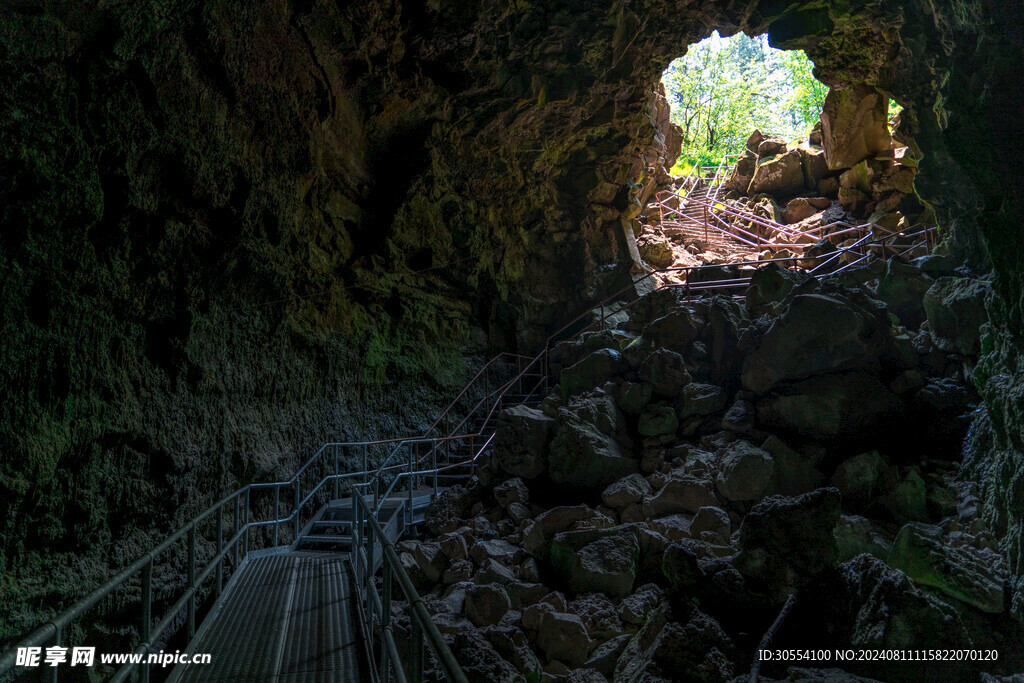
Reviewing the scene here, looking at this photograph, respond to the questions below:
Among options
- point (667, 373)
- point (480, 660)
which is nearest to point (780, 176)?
point (667, 373)

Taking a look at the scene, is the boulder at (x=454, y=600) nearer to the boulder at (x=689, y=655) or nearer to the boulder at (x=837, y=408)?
the boulder at (x=689, y=655)

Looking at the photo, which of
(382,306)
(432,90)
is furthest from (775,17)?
(382,306)

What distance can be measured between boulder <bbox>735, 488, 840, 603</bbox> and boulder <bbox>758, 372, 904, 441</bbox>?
8.21 feet

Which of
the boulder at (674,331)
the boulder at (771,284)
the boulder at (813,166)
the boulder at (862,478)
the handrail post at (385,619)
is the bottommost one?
the boulder at (862,478)

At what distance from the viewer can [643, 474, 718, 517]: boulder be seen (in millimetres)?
6246

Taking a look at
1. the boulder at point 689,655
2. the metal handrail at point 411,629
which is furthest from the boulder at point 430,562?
the boulder at point 689,655

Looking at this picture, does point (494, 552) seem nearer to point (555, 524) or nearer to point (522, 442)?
point (555, 524)

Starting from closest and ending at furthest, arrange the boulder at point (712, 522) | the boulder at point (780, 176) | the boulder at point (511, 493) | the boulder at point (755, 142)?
the boulder at point (712, 522)
the boulder at point (511, 493)
the boulder at point (780, 176)
the boulder at point (755, 142)

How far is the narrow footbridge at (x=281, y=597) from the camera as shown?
2.69 metres

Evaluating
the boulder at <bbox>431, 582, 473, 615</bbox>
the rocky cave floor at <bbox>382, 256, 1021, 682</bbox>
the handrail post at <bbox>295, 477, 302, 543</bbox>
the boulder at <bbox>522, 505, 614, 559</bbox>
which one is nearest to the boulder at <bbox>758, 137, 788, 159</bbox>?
the rocky cave floor at <bbox>382, 256, 1021, 682</bbox>

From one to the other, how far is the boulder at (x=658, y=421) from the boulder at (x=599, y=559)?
7.18 ft

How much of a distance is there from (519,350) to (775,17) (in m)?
8.62

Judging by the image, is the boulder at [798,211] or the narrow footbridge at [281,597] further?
the boulder at [798,211]

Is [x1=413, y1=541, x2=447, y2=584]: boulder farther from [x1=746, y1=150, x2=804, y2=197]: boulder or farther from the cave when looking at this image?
[x1=746, y1=150, x2=804, y2=197]: boulder
